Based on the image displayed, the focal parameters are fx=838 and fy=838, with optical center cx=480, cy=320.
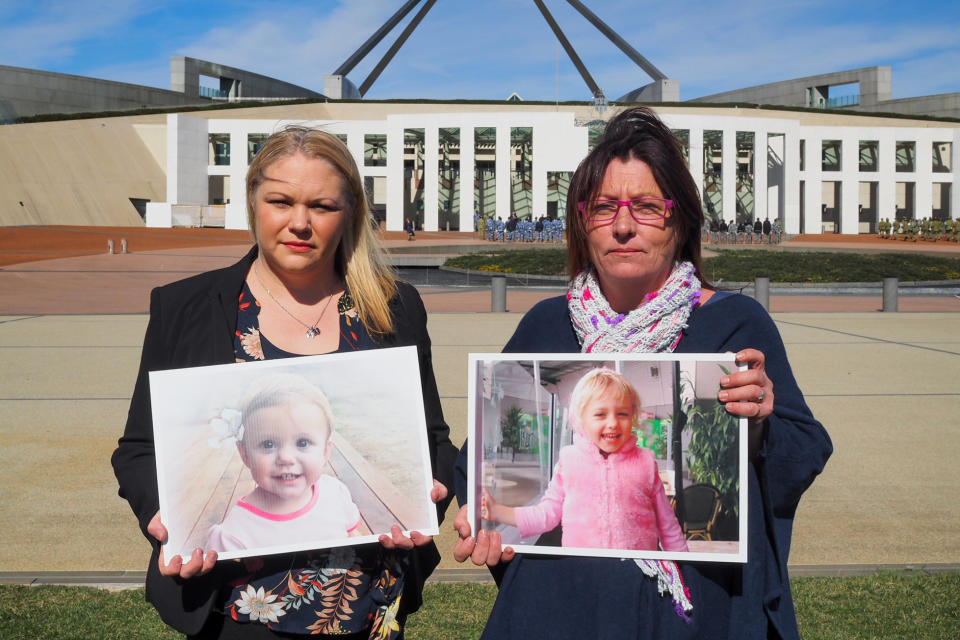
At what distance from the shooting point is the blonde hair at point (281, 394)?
194cm

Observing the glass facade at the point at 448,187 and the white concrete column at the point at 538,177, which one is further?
the glass facade at the point at 448,187

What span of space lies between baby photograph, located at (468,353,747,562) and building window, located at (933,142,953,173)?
6264 cm

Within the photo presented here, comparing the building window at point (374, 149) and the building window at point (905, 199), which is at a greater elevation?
the building window at point (374, 149)

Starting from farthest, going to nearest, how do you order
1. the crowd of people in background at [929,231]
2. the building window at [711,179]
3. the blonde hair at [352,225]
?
the building window at [711,179] < the crowd of people in background at [929,231] < the blonde hair at [352,225]

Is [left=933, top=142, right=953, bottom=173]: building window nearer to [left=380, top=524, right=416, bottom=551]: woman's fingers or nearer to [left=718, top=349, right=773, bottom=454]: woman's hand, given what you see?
[left=718, top=349, right=773, bottom=454]: woman's hand

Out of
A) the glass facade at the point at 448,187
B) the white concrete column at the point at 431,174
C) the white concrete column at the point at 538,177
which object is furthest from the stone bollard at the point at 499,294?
the glass facade at the point at 448,187

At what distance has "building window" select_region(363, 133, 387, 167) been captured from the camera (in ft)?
168

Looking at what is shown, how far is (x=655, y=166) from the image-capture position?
1.94 meters

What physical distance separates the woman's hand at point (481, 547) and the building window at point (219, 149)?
53177 millimetres

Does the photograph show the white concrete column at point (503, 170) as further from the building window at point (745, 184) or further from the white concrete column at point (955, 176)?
the white concrete column at point (955, 176)

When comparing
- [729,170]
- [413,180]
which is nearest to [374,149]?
[413,180]

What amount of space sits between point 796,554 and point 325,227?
10.4ft

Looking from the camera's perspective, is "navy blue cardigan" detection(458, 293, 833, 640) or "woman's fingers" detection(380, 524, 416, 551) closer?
"navy blue cardigan" detection(458, 293, 833, 640)

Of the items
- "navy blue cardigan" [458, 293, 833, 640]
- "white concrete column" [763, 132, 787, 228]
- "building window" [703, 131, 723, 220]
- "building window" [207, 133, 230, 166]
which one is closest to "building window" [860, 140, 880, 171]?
"white concrete column" [763, 132, 787, 228]
